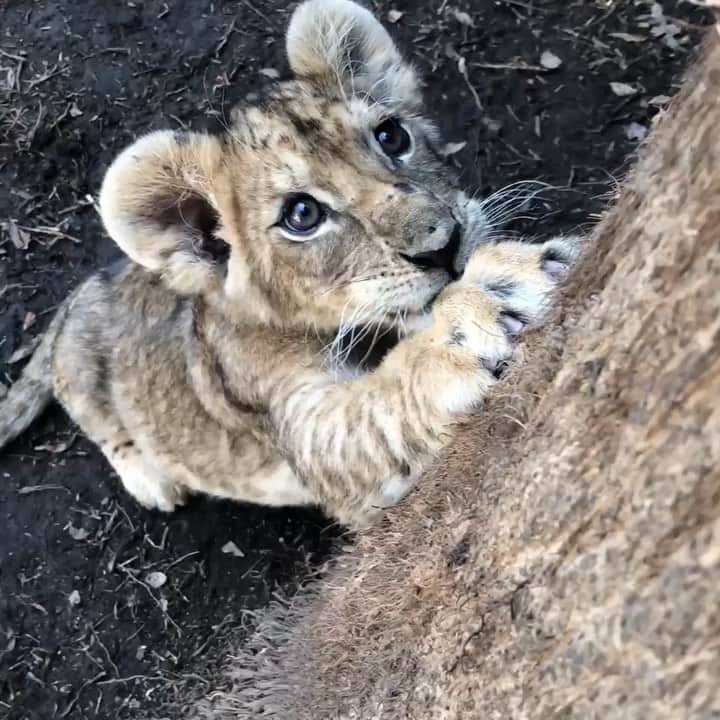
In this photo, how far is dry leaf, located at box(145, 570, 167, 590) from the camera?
4.05 m

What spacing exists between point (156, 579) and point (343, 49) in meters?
2.40

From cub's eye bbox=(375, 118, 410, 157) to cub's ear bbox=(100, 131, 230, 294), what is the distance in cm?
51

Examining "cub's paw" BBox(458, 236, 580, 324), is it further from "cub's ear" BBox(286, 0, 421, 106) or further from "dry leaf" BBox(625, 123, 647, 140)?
"dry leaf" BBox(625, 123, 647, 140)

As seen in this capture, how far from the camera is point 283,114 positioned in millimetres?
2828

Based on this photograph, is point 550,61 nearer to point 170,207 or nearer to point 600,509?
point 170,207

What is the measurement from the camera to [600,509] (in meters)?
1.36

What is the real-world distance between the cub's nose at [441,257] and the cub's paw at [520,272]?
157 mm

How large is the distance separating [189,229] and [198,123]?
200cm

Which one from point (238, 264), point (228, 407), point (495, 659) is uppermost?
point (495, 659)

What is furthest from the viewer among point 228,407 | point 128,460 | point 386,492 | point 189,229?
point 128,460

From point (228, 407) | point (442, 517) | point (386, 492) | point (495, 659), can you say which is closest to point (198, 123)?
point (228, 407)

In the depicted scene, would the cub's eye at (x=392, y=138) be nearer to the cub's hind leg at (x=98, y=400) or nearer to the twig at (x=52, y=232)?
the cub's hind leg at (x=98, y=400)

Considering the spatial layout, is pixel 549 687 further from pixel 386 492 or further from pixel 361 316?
pixel 361 316

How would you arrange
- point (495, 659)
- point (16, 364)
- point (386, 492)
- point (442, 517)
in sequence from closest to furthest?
point (495, 659) < point (442, 517) < point (386, 492) < point (16, 364)
